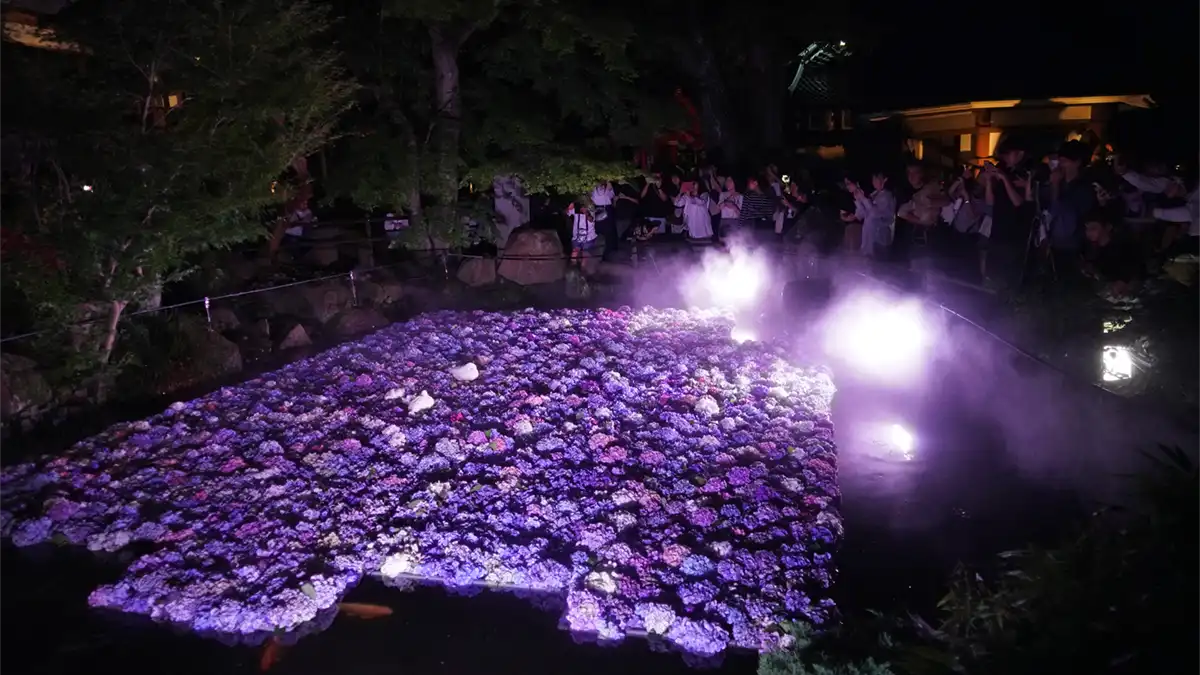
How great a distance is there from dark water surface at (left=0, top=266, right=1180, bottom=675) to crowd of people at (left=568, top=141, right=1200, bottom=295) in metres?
1.37

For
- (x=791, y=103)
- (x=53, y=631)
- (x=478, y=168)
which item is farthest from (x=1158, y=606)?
(x=791, y=103)

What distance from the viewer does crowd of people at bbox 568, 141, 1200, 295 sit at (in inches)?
305

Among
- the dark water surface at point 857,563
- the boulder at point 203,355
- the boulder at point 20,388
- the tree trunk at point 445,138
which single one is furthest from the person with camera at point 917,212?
the boulder at point 20,388

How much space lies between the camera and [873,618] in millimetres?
4188

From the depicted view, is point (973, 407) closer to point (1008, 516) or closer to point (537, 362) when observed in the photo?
point (1008, 516)

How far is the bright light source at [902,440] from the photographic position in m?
6.55

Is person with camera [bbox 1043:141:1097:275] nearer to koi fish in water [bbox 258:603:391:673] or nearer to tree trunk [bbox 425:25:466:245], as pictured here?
koi fish in water [bbox 258:603:391:673]

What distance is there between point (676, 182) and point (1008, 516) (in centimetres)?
1047

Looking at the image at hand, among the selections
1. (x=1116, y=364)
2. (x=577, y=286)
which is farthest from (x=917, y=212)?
(x=577, y=286)

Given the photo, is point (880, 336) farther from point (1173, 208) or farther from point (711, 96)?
point (711, 96)

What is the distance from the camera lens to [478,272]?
44.0ft

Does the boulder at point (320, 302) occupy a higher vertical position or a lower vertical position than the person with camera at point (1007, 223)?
lower

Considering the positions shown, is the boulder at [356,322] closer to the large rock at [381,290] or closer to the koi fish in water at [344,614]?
the large rock at [381,290]

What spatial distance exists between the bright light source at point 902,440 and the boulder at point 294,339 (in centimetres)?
A: 704
